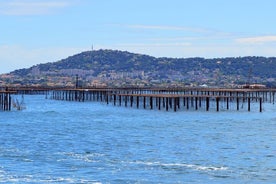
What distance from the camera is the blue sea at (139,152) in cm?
3772

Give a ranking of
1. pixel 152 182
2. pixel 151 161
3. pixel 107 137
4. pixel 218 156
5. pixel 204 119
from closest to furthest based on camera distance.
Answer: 1. pixel 152 182
2. pixel 151 161
3. pixel 218 156
4. pixel 107 137
5. pixel 204 119

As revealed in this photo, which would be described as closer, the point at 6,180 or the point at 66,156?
the point at 6,180

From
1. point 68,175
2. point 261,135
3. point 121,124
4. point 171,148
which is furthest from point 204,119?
point 68,175

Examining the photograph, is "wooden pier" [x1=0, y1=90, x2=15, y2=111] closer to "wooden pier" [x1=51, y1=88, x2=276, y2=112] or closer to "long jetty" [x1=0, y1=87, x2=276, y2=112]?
"long jetty" [x1=0, y1=87, x2=276, y2=112]

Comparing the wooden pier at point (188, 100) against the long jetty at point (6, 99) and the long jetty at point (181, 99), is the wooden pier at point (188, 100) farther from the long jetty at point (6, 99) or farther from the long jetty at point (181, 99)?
the long jetty at point (6, 99)

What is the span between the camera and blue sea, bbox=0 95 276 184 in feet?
124

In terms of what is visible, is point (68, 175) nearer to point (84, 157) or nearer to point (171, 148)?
point (84, 157)

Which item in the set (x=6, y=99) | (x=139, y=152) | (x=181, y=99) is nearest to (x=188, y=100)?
(x=181, y=99)

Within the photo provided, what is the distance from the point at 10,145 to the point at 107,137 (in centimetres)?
1019

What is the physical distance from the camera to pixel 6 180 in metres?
36.1

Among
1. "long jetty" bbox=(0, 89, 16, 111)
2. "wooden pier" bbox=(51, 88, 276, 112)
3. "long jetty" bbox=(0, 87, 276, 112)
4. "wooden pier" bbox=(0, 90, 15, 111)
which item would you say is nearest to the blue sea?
"wooden pier" bbox=(0, 90, 15, 111)

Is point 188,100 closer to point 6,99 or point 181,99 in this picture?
point 181,99

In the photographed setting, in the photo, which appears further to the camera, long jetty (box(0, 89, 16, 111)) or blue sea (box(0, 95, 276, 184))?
long jetty (box(0, 89, 16, 111))

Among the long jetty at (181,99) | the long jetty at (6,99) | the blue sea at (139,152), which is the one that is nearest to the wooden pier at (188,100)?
the long jetty at (181,99)
